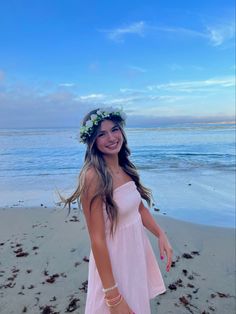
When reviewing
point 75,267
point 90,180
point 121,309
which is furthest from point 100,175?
point 75,267

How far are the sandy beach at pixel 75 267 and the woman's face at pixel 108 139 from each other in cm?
220

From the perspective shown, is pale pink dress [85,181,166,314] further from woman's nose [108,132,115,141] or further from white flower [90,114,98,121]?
white flower [90,114,98,121]

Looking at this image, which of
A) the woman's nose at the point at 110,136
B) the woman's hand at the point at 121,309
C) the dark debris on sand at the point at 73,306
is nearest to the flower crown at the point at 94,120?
the woman's nose at the point at 110,136

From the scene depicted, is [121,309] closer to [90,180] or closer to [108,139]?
[90,180]

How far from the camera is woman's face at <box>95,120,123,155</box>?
Answer: 219 centimetres

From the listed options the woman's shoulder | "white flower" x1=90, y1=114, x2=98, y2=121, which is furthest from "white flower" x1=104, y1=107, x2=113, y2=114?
the woman's shoulder

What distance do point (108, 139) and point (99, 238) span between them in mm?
706

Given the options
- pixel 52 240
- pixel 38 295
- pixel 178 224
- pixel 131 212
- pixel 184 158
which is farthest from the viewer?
pixel 184 158

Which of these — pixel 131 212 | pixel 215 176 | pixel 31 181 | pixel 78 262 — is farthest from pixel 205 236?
pixel 31 181

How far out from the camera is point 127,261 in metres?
2.12

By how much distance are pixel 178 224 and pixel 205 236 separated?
27.5 inches

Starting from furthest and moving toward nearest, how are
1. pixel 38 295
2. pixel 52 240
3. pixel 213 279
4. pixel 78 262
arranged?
pixel 52 240, pixel 78 262, pixel 213 279, pixel 38 295

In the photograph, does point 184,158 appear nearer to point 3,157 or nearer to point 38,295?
point 3,157

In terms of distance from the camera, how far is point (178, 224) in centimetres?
605
